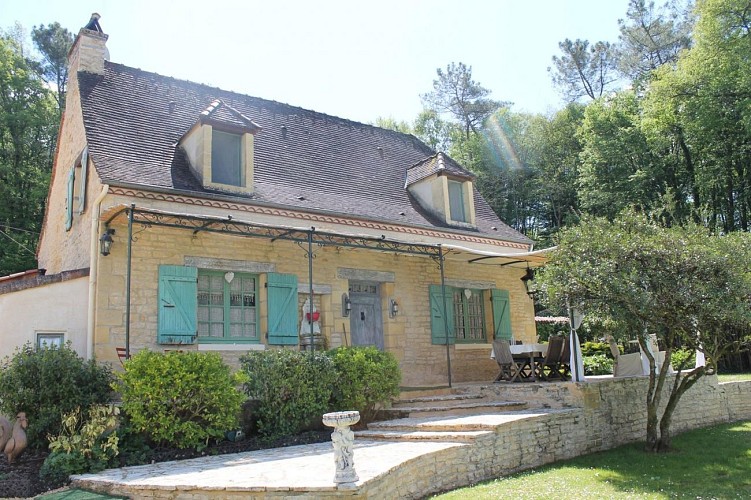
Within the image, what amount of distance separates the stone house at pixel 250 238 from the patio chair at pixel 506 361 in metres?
1.03

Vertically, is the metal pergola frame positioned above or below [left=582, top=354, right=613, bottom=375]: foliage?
above

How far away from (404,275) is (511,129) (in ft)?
69.2

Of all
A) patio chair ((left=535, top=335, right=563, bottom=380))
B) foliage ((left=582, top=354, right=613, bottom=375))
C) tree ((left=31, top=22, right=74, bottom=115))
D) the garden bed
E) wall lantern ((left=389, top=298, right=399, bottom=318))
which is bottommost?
the garden bed

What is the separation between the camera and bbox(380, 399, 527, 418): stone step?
9695 mm

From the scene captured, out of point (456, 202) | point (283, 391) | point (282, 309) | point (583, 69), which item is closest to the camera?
point (283, 391)

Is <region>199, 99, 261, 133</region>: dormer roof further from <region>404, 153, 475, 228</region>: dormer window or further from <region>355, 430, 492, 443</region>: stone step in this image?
<region>355, 430, 492, 443</region>: stone step

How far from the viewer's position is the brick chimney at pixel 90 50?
39.7 feet

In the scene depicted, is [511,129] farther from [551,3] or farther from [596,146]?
[551,3]

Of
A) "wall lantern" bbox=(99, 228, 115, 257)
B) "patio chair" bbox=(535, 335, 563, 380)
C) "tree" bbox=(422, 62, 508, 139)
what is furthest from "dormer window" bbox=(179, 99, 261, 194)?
"tree" bbox=(422, 62, 508, 139)

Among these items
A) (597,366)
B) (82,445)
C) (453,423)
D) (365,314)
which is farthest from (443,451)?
(597,366)

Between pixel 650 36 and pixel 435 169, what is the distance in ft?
60.8

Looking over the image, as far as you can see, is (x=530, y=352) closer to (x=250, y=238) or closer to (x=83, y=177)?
(x=250, y=238)

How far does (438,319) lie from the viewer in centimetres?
1309

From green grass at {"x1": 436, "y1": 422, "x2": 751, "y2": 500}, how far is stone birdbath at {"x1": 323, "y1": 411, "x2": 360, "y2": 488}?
5.62 feet
